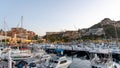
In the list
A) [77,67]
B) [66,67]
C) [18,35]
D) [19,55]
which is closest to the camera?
[66,67]

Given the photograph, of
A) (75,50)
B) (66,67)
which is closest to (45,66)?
(66,67)

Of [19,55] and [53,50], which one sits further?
[53,50]

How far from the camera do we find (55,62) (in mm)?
23953

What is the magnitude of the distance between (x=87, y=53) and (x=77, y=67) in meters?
16.5

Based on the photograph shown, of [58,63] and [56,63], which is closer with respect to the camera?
[56,63]

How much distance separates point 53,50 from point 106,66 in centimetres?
3483

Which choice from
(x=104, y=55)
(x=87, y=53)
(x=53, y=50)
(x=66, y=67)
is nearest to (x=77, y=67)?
(x=66, y=67)

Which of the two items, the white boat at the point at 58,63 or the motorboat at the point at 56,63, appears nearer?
the motorboat at the point at 56,63

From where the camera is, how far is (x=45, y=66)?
2302 centimetres

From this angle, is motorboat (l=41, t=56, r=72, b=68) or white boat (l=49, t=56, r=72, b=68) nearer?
motorboat (l=41, t=56, r=72, b=68)

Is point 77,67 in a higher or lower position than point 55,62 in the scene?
lower

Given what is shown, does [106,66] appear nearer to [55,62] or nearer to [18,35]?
[55,62]

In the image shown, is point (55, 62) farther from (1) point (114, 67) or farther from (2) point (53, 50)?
(2) point (53, 50)

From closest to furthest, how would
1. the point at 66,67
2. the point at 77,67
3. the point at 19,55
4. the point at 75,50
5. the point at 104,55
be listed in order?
the point at 66,67 → the point at 77,67 → the point at 19,55 → the point at 104,55 → the point at 75,50
